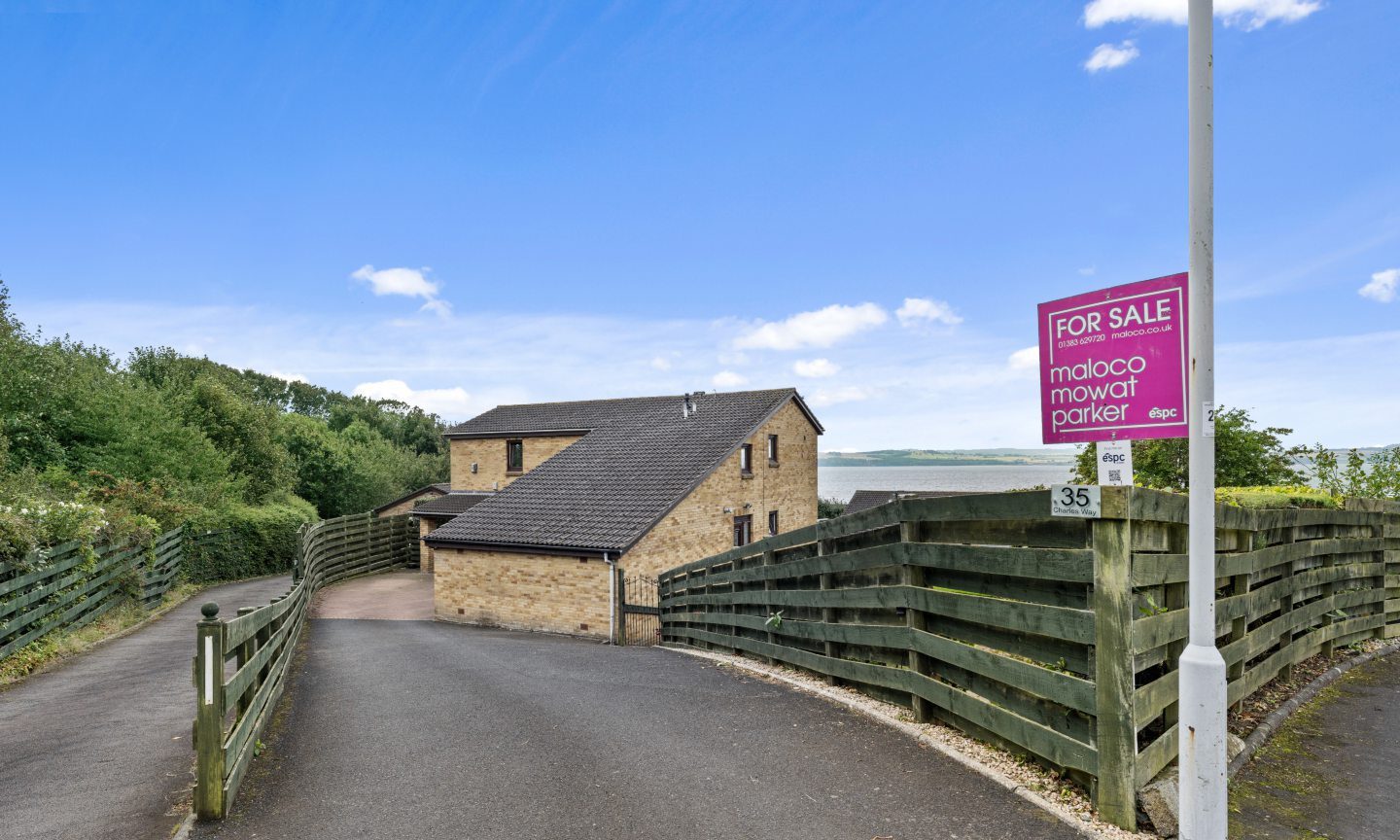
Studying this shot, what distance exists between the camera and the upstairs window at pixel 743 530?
2420 centimetres

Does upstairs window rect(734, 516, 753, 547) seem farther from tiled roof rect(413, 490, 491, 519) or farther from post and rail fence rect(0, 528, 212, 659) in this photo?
post and rail fence rect(0, 528, 212, 659)

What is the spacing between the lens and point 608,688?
8469mm

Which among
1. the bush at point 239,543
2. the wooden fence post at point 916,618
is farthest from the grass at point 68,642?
the wooden fence post at point 916,618

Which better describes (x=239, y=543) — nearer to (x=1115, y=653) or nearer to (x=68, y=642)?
(x=68, y=642)

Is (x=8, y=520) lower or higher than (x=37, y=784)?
higher

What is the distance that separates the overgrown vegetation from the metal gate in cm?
945

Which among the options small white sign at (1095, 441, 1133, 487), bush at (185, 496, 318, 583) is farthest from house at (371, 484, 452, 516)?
small white sign at (1095, 441, 1133, 487)

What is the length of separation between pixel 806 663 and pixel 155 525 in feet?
54.6

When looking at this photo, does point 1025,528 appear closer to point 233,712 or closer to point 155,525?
point 233,712

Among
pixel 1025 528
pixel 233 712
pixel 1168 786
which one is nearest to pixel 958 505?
pixel 1025 528

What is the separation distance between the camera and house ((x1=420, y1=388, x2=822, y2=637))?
A: 762 inches

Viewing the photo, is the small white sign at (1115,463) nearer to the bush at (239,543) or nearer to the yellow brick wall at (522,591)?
the yellow brick wall at (522,591)

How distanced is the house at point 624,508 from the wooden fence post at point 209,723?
13.8 metres

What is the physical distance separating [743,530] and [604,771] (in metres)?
19.4
